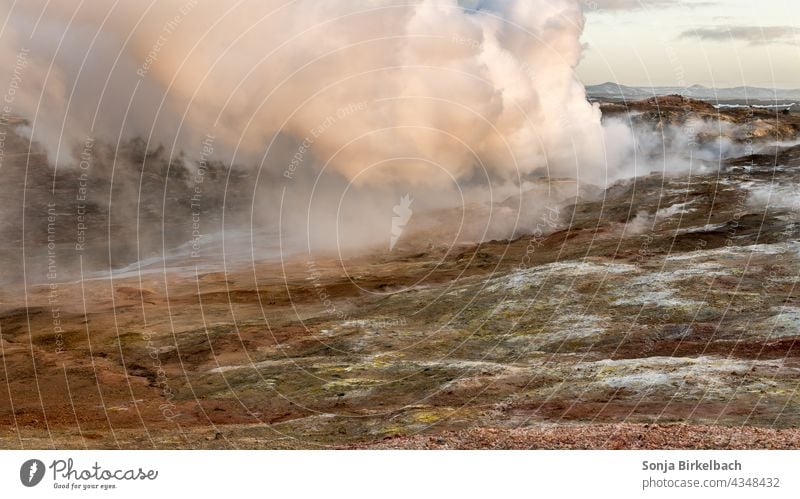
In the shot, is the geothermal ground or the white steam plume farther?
the white steam plume

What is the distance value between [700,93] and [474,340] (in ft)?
91.6

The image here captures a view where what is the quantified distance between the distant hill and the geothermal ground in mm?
1946

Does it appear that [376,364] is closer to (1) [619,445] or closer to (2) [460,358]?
(2) [460,358]

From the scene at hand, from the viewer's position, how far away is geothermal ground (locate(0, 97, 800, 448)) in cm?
5000

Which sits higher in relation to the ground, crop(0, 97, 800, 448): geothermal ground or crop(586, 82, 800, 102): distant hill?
crop(586, 82, 800, 102): distant hill

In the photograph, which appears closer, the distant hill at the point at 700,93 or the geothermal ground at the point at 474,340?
the geothermal ground at the point at 474,340

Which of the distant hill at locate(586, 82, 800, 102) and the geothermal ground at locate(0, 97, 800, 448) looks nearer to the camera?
the geothermal ground at locate(0, 97, 800, 448)

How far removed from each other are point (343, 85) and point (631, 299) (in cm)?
2552

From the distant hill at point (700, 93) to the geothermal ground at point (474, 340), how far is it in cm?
195

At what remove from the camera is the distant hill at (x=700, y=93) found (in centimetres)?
6838

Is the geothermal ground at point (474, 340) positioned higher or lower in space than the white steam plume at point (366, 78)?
lower

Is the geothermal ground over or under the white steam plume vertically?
under

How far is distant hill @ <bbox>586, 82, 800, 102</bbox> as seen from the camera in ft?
224

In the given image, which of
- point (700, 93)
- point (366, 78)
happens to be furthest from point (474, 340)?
point (700, 93)
